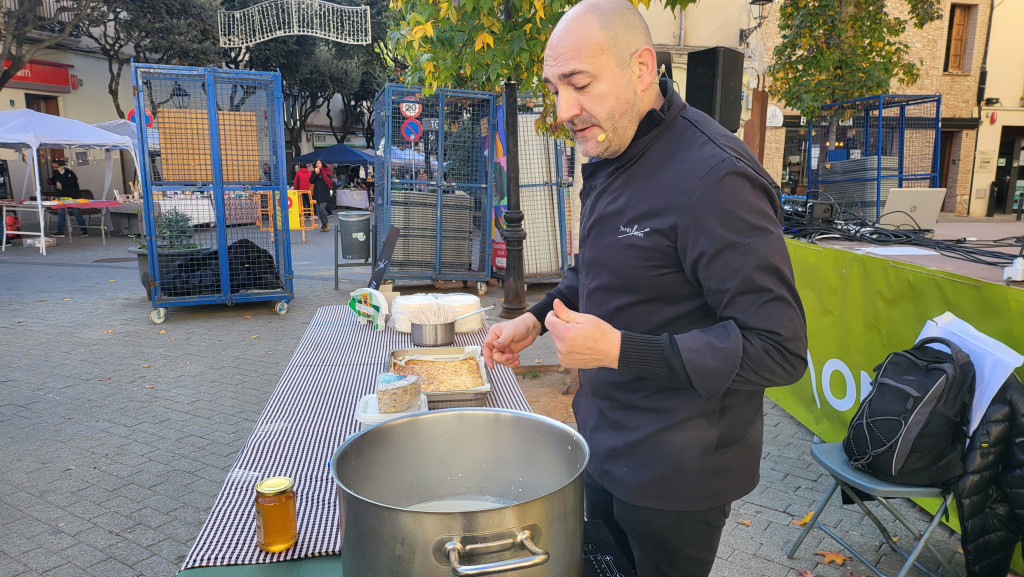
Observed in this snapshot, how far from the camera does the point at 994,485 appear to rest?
264 centimetres

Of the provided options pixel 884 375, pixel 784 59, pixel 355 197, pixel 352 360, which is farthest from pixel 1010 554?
pixel 355 197

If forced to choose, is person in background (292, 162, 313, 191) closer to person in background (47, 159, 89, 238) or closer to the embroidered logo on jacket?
person in background (47, 159, 89, 238)

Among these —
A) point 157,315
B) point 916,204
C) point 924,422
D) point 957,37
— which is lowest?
point 157,315

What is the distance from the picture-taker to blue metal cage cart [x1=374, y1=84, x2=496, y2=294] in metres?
8.71

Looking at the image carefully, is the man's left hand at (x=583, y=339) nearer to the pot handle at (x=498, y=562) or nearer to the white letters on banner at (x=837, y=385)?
the pot handle at (x=498, y=562)

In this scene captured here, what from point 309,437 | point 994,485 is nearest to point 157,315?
point 309,437

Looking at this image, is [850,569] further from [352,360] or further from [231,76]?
[231,76]

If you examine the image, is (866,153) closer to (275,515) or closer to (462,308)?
(462,308)

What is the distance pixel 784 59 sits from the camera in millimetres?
10523

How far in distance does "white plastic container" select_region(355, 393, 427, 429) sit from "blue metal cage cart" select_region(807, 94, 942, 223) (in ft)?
30.4

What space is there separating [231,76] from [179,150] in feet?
3.40

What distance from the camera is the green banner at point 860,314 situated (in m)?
2.93

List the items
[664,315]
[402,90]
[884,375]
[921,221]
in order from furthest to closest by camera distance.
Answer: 1. [402,90]
2. [921,221]
3. [884,375]
4. [664,315]

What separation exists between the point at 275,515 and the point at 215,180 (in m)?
6.78
